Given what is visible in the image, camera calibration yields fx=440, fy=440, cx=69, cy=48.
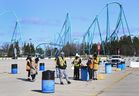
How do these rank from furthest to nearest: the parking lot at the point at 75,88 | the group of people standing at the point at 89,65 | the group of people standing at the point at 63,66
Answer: the group of people standing at the point at 89,65, the group of people standing at the point at 63,66, the parking lot at the point at 75,88

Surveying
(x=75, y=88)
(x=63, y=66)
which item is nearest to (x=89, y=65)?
(x=63, y=66)

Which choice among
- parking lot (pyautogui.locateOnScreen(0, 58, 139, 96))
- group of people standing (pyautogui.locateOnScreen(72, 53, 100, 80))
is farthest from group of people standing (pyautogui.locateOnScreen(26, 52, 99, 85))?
parking lot (pyautogui.locateOnScreen(0, 58, 139, 96))

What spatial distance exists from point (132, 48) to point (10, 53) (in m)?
51.6

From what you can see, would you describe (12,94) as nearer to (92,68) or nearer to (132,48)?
(92,68)

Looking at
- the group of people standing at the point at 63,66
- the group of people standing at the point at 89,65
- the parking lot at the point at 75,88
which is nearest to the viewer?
the parking lot at the point at 75,88

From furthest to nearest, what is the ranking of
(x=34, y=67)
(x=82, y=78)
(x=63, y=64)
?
(x=82, y=78)
(x=34, y=67)
(x=63, y=64)

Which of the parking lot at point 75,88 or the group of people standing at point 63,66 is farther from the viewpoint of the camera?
the group of people standing at point 63,66

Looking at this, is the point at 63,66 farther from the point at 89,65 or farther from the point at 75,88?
the point at 89,65

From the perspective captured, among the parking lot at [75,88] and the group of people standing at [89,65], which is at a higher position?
the group of people standing at [89,65]

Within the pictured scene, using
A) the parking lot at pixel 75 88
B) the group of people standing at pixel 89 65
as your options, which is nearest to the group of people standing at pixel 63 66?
the group of people standing at pixel 89 65

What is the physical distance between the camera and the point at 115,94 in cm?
1986

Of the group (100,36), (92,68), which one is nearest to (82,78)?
(92,68)

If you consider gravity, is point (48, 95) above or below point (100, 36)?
below

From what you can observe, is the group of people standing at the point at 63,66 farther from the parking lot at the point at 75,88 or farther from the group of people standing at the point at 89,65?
the parking lot at the point at 75,88
